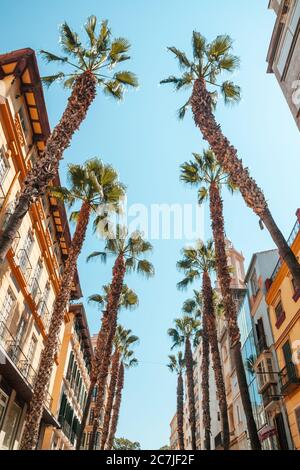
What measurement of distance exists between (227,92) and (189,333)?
1171 inches

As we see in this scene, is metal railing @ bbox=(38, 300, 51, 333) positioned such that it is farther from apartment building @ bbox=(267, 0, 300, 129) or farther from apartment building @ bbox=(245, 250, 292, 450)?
apartment building @ bbox=(267, 0, 300, 129)

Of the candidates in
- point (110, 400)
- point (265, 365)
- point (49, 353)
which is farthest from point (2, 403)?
point (110, 400)

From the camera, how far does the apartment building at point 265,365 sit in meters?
21.5

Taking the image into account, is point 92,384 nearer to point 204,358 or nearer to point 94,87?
point 204,358

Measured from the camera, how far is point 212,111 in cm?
1850

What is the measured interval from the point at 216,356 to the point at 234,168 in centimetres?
1326

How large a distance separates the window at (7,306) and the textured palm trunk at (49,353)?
338 centimetres

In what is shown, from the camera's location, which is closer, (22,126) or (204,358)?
(22,126)

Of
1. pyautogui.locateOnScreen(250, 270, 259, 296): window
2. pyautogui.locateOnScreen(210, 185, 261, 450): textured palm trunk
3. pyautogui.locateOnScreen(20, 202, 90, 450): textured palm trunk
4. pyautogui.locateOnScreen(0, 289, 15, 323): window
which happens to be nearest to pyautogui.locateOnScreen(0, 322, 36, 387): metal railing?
pyautogui.locateOnScreen(0, 289, 15, 323): window

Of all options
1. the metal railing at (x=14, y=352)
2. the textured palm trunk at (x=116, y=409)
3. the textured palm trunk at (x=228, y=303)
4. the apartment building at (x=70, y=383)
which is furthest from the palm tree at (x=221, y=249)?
the textured palm trunk at (x=116, y=409)

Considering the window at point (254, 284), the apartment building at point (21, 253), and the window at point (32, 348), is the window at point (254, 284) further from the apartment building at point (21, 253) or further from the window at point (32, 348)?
the window at point (32, 348)

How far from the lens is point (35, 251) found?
21.4m
